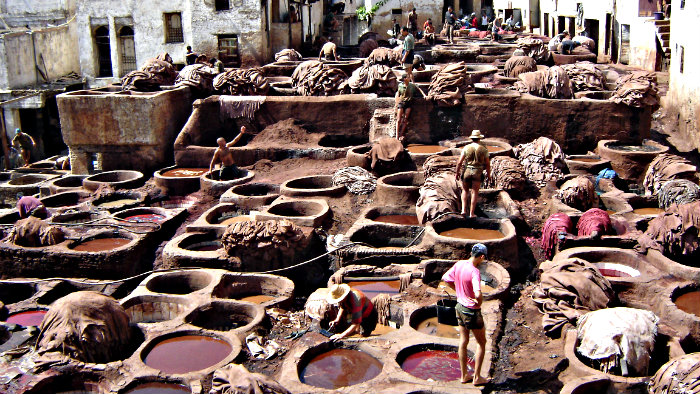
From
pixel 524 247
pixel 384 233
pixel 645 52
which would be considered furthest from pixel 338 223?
pixel 645 52

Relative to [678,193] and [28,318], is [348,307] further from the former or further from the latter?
[678,193]

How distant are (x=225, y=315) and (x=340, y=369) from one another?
8.00 feet

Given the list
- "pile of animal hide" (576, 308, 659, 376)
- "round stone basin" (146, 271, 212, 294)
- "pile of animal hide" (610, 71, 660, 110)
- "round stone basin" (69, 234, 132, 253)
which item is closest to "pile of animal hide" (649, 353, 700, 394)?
"pile of animal hide" (576, 308, 659, 376)

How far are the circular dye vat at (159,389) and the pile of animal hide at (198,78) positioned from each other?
39.1 feet

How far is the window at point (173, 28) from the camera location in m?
26.8

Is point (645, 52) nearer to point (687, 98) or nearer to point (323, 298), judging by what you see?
point (687, 98)

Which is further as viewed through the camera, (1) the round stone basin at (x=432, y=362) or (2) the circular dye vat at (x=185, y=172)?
(2) the circular dye vat at (x=185, y=172)

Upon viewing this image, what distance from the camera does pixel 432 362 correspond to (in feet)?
26.7

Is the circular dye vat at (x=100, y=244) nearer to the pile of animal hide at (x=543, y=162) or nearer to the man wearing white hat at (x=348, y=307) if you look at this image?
the man wearing white hat at (x=348, y=307)

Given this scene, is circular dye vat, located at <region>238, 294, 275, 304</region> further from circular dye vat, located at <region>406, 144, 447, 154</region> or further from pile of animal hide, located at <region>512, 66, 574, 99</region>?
pile of animal hide, located at <region>512, 66, 574, 99</region>

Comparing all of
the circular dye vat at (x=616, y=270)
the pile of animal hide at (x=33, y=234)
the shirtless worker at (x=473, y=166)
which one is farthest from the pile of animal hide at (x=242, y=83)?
the circular dye vat at (x=616, y=270)

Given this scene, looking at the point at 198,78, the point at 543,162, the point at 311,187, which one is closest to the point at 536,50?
the point at 543,162

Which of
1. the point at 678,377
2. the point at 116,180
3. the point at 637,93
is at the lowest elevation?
the point at 678,377

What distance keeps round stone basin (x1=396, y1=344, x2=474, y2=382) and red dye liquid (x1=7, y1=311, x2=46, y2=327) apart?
5.49 metres
